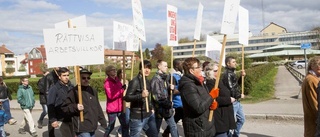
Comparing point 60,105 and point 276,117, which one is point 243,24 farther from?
point 60,105

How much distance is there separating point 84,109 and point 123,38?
3159 millimetres

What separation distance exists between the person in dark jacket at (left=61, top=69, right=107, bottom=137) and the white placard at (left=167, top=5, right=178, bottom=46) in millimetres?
2416

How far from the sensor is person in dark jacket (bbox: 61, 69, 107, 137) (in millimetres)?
4375

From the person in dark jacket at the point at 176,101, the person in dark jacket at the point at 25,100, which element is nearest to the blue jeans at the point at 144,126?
the person in dark jacket at the point at 176,101

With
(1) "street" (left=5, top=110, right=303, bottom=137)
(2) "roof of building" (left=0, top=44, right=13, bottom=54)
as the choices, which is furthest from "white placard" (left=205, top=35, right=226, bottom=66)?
(2) "roof of building" (left=0, top=44, right=13, bottom=54)

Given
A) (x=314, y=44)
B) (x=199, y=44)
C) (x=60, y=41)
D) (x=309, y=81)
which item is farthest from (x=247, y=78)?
(x=199, y=44)

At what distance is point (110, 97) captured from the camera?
6.50 meters

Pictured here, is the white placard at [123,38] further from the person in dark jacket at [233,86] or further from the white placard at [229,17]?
the white placard at [229,17]

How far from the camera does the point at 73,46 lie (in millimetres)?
4375

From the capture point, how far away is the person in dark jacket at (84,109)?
4375mm

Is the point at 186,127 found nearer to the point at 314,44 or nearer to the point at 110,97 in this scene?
the point at 110,97

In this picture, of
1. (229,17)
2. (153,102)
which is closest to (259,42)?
(153,102)

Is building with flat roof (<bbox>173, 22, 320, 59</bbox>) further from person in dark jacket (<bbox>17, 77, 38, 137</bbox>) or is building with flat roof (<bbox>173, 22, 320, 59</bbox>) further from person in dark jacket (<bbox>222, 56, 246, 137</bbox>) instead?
person in dark jacket (<bbox>222, 56, 246, 137</bbox>)

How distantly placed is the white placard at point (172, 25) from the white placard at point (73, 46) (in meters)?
2.23
